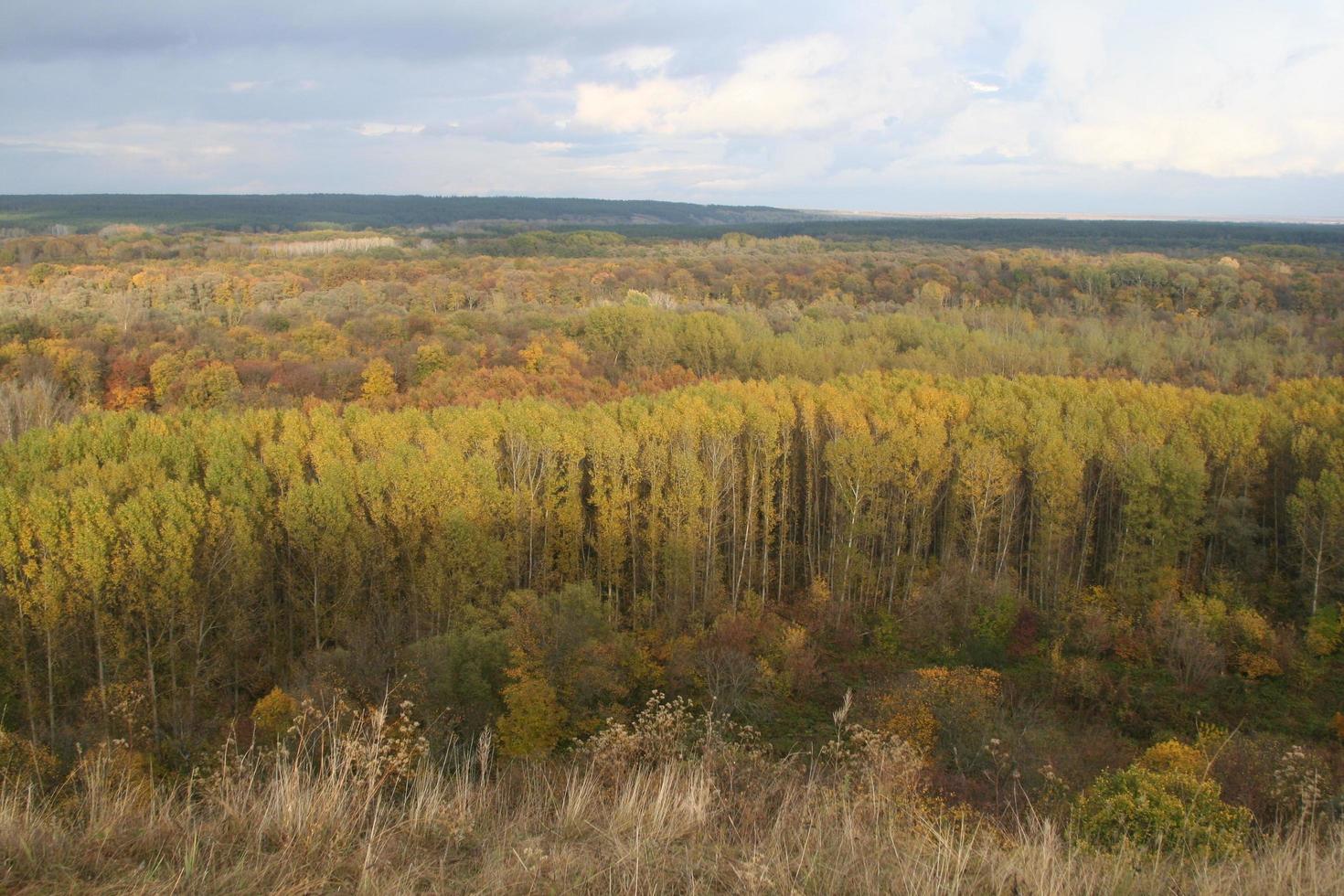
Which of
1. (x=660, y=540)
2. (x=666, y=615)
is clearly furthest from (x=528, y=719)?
(x=660, y=540)

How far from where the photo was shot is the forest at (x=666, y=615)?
6180 mm

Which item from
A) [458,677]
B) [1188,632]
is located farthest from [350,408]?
[1188,632]

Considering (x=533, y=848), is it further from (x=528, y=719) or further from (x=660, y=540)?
(x=660, y=540)

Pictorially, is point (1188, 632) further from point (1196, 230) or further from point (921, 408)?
point (1196, 230)

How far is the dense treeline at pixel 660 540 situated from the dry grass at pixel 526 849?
57.7 ft

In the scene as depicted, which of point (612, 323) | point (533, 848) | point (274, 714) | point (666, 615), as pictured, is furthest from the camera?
point (612, 323)

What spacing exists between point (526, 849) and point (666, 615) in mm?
30586

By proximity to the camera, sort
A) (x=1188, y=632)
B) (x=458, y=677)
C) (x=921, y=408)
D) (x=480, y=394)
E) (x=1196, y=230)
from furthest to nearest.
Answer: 1. (x=1196, y=230)
2. (x=480, y=394)
3. (x=921, y=408)
4. (x=1188, y=632)
5. (x=458, y=677)

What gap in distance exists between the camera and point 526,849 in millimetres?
5598

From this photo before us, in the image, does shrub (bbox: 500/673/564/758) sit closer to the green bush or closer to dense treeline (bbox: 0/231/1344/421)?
the green bush

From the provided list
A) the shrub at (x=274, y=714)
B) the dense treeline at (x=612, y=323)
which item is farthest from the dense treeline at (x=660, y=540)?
the dense treeline at (x=612, y=323)

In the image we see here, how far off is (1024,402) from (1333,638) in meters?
15.5

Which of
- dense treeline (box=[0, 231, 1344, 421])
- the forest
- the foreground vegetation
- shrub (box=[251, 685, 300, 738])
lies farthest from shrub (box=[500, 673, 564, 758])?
dense treeline (box=[0, 231, 1344, 421])

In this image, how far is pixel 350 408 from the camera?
40812 mm
